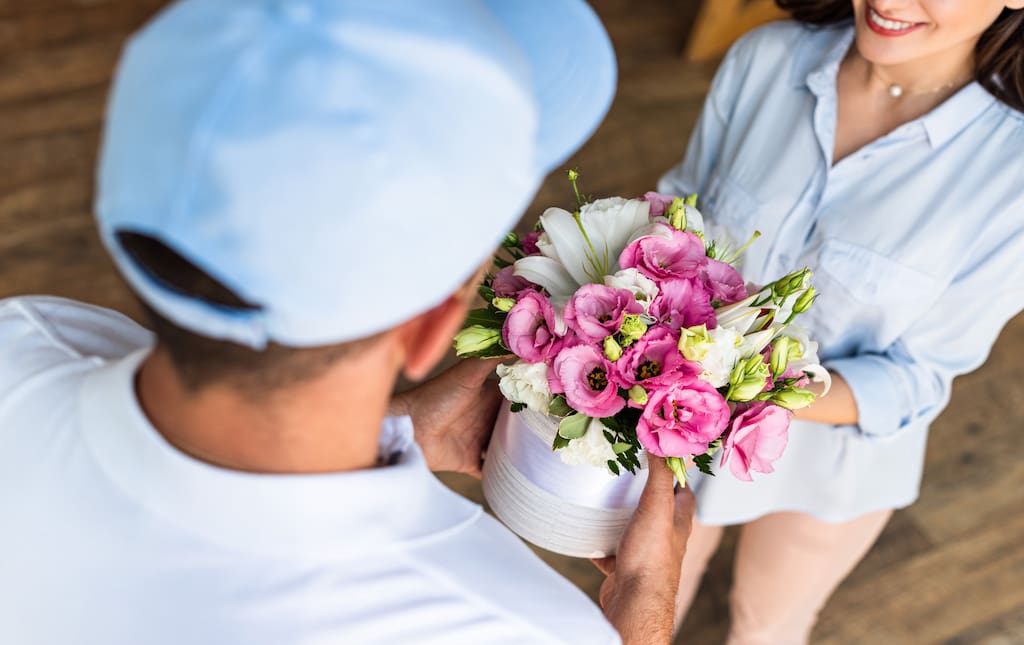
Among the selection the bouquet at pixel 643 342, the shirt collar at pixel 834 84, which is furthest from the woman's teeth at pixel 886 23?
the bouquet at pixel 643 342

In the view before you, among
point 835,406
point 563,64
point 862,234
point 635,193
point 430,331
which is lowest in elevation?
point 635,193

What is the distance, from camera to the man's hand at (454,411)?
1.31 m

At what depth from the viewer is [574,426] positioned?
1.08 m

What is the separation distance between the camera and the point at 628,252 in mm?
1070

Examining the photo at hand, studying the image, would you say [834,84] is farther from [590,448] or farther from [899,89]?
[590,448]

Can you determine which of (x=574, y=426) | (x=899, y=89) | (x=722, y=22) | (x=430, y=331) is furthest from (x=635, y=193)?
(x=430, y=331)

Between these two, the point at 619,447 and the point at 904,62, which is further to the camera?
the point at 904,62

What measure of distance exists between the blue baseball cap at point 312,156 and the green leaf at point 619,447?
0.47 meters

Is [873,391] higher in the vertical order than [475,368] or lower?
lower

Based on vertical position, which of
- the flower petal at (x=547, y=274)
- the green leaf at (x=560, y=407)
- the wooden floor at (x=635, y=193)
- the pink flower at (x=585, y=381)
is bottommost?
the wooden floor at (x=635, y=193)

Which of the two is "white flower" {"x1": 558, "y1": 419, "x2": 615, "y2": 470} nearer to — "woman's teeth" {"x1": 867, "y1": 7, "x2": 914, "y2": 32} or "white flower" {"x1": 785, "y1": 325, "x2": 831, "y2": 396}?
"white flower" {"x1": 785, "y1": 325, "x2": 831, "y2": 396}

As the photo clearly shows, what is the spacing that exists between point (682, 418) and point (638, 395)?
0.06 meters

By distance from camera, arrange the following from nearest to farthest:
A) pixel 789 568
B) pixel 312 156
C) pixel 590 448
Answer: pixel 312 156 < pixel 590 448 < pixel 789 568

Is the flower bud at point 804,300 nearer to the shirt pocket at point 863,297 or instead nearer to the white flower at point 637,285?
the white flower at point 637,285
